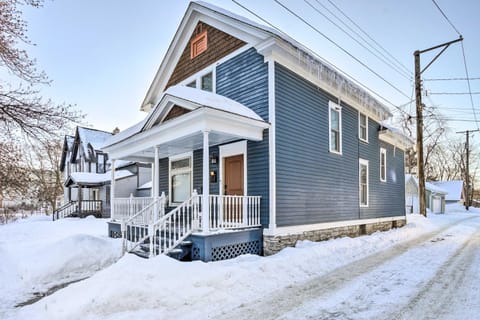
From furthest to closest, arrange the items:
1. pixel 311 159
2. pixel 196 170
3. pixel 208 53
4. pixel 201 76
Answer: pixel 201 76 → pixel 208 53 → pixel 196 170 → pixel 311 159

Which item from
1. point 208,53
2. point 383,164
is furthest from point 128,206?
point 383,164

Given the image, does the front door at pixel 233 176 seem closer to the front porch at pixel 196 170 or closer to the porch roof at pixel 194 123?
the front porch at pixel 196 170

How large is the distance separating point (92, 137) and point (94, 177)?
5926mm

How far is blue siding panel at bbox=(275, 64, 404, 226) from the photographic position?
8250mm

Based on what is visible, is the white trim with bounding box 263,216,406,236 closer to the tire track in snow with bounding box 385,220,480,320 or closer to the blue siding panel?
the blue siding panel

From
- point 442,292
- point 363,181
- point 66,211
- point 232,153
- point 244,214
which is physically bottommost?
point 66,211

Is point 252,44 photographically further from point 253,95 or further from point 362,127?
point 362,127

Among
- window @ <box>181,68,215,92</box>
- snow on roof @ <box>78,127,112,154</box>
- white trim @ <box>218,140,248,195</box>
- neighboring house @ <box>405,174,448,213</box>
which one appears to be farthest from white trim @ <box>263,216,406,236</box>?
neighboring house @ <box>405,174,448,213</box>

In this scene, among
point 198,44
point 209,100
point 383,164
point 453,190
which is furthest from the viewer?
point 453,190

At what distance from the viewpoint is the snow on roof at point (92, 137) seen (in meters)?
26.6

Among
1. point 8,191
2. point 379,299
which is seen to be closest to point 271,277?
point 379,299

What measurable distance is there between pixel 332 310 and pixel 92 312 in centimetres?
318

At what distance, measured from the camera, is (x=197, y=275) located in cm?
526

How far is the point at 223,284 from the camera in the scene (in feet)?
16.9
